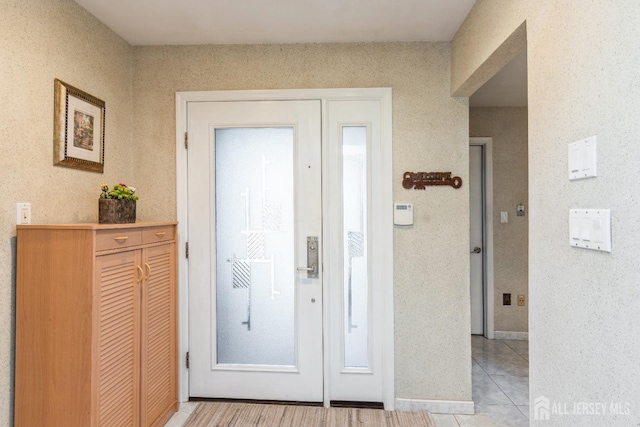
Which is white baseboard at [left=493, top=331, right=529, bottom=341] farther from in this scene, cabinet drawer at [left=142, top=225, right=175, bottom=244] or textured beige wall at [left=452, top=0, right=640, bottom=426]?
cabinet drawer at [left=142, top=225, right=175, bottom=244]

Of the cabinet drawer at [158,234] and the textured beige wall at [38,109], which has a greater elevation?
the textured beige wall at [38,109]

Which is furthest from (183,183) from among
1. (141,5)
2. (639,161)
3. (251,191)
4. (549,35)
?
(639,161)

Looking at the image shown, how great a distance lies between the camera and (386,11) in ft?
6.97

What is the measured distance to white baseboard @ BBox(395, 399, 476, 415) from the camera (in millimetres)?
2422

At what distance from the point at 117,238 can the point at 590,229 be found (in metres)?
1.93

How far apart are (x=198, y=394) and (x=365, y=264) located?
1.50 metres

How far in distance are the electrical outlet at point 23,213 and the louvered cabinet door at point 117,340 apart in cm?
41

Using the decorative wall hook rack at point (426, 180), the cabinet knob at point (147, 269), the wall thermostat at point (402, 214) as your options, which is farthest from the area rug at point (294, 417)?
the decorative wall hook rack at point (426, 180)

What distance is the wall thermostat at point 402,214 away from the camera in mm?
2436

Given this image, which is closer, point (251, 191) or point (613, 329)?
point (613, 329)

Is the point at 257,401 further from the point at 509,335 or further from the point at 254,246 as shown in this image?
the point at 509,335

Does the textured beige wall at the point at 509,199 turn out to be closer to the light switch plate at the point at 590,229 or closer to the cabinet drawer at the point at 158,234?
the light switch plate at the point at 590,229

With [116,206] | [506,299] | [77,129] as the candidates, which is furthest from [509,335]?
[77,129]

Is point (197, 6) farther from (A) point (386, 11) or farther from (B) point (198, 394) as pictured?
(B) point (198, 394)
